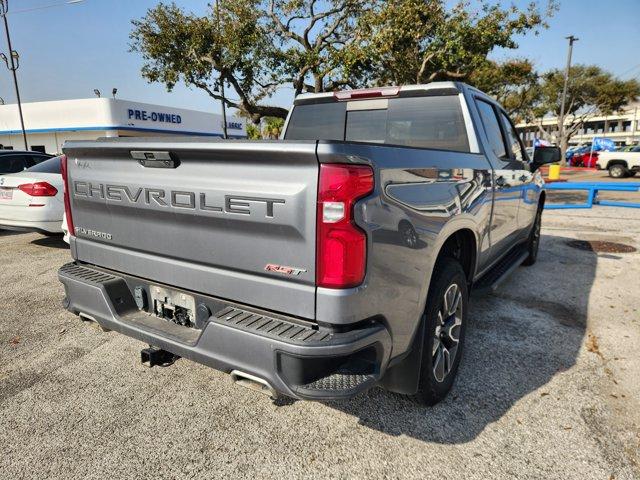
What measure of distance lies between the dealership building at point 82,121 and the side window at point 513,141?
28895mm

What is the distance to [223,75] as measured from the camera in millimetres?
10664

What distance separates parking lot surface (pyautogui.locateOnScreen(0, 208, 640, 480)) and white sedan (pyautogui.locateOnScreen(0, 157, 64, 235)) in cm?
308

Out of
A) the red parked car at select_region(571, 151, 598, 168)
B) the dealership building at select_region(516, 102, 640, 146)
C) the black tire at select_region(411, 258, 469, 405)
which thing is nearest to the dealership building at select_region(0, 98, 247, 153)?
the black tire at select_region(411, 258, 469, 405)

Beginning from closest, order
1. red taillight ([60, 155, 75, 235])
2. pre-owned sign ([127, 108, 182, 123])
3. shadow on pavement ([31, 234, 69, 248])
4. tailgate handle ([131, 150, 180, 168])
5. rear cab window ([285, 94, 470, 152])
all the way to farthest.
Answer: tailgate handle ([131, 150, 180, 168]) < red taillight ([60, 155, 75, 235]) < rear cab window ([285, 94, 470, 152]) < shadow on pavement ([31, 234, 69, 248]) < pre-owned sign ([127, 108, 182, 123])

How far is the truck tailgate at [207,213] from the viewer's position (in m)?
1.83

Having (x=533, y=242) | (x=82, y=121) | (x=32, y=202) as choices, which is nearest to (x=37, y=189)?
(x=32, y=202)

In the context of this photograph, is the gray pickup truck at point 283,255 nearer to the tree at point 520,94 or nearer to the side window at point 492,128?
the side window at point 492,128

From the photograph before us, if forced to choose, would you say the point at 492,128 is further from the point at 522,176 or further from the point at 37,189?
the point at 37,189

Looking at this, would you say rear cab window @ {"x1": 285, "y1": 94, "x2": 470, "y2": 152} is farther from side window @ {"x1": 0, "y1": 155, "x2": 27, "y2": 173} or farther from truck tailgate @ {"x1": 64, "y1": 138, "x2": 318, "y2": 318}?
side window @ {"x1": 0, "y1": 155, "x2": 27, "y2": 173}

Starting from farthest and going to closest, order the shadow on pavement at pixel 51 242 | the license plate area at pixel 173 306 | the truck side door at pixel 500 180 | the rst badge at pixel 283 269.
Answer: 1. the shadow on pavement at pixel 51 242
2. the truck side door at pixel 500 180
3. the license plate area at pixel 173 306
4. the rst badge at pixel 283 269

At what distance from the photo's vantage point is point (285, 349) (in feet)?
5.87

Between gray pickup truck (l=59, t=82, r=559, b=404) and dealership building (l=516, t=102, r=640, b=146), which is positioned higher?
dealership building (l=516, t=102, r=640, b=146)

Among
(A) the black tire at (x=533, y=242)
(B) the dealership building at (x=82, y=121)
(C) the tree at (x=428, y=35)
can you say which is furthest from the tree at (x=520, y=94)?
(B) the dealership building at (x=82, y=121)

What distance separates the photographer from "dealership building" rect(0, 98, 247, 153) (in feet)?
99.8
